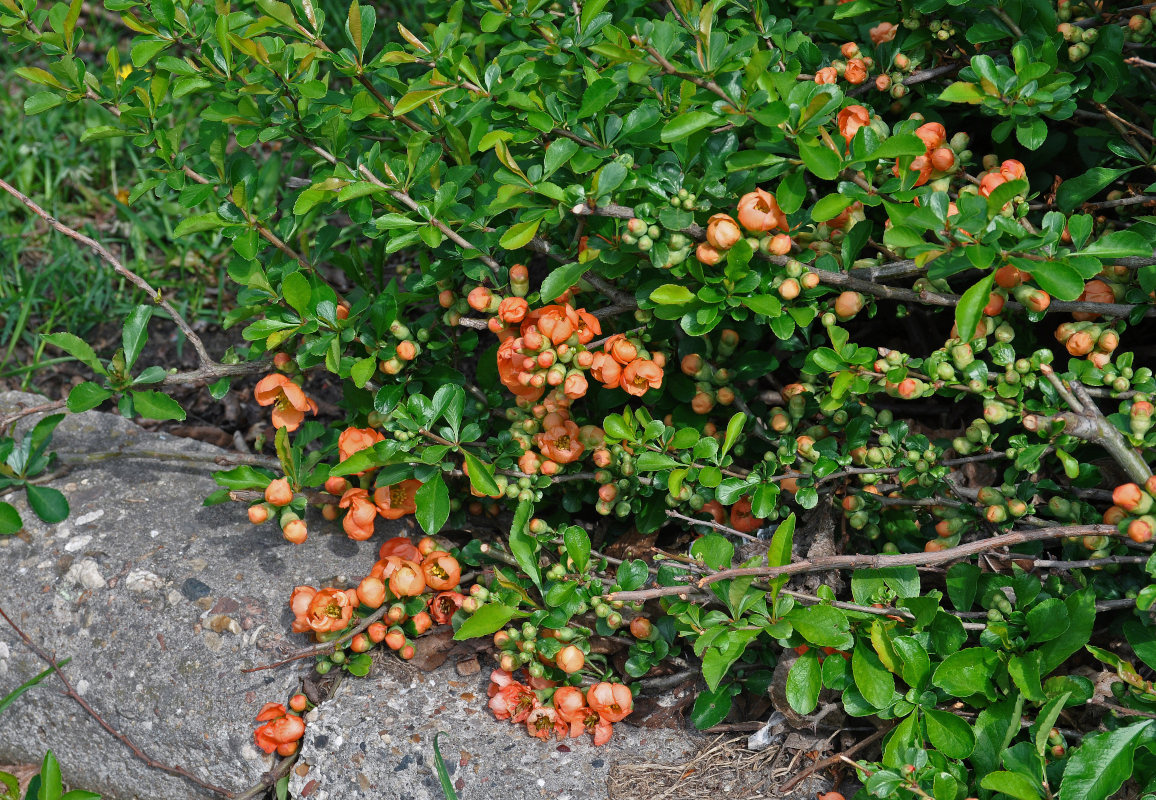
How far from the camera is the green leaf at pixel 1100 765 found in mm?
→ 1461

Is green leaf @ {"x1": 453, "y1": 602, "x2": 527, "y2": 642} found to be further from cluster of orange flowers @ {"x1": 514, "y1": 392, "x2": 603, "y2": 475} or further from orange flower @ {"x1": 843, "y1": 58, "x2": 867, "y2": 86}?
orange flower @ {"x1": 843, "y1": 58, "x2": 867, "y2": 86}

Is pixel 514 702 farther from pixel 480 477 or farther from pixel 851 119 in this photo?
pixel 851 119

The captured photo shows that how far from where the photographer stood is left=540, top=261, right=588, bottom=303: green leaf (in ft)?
6.00

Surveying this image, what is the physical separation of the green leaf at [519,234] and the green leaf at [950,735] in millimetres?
1150

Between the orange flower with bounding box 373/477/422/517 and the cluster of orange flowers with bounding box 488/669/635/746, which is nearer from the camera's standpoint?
the cluster of orange flowers with bounding box 488/669/635/746

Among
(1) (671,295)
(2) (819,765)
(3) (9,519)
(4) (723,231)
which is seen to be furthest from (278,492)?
(2) (819,765)

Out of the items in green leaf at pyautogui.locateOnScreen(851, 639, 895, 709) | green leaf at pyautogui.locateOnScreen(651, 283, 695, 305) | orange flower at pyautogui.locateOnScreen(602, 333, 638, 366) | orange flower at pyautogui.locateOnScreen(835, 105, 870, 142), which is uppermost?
orange flower at pyautogui.locateOnScreen(835, 105, 870, 142)

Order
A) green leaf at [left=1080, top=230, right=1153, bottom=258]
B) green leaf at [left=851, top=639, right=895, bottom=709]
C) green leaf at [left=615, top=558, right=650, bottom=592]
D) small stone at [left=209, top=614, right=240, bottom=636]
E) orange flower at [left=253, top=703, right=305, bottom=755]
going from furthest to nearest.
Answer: small stone at [left=209, top=614, right=240, bottom=636], orange flower at [left=253, top=703, right=305, bottom=755], green leaf at [left=615, top=558, right=650, bottom=592], green leaf at [left=851, top=639, right=895, bottom=709], green leaf at [left=1080, top=230, right=1153, bottom=258]

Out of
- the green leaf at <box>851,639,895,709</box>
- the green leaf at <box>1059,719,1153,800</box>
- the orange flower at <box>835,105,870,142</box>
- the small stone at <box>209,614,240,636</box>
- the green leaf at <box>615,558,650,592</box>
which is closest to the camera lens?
the green leaf at <box>1059,719,1153,800</box>

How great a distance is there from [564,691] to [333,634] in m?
0.59

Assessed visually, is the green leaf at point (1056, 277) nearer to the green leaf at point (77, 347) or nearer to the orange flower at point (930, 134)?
the orange flower at point (930, 134)

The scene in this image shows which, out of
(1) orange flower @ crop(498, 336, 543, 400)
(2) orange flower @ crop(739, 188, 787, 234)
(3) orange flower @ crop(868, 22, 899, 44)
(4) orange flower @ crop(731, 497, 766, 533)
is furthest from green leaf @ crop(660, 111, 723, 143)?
(4) orange flower @ crop(731, 497, 766, 533)

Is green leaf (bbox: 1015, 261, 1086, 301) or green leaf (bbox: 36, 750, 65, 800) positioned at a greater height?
green leaf (bbox: 1015, 261, 1086, 301)

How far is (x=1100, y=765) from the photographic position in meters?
1.48
